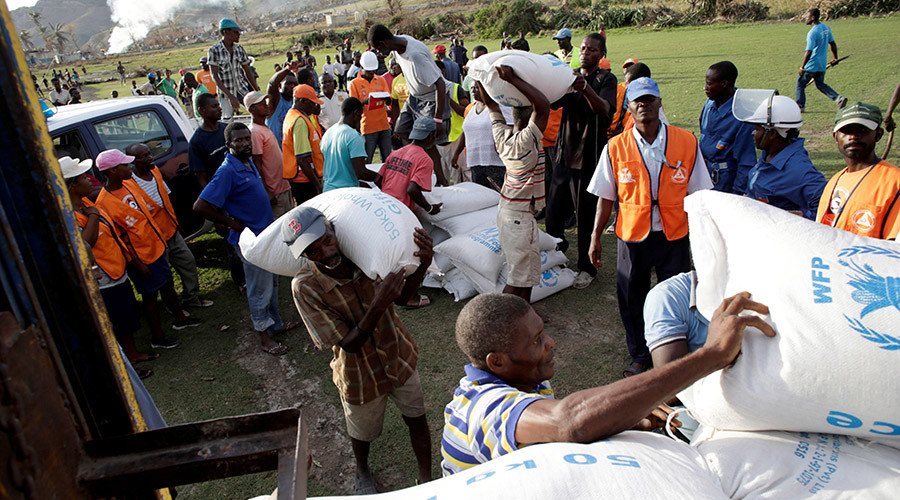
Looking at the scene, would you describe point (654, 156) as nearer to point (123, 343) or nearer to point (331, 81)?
point (123, 343)

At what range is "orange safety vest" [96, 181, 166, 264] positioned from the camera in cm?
423

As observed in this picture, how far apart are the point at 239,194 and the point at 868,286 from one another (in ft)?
13.3

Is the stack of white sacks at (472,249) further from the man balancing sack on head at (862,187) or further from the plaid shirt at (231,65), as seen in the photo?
the plaid shirt at (231,65)

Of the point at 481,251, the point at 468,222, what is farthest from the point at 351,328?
the point at 468,222

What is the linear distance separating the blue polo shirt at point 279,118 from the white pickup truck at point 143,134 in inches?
44.2

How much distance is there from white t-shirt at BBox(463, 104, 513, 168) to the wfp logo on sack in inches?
175

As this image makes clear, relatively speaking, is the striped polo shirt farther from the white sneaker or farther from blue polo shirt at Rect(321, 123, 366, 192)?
blue polo shirt at Rect(321, 123, 366, 192)

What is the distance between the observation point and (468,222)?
516cm

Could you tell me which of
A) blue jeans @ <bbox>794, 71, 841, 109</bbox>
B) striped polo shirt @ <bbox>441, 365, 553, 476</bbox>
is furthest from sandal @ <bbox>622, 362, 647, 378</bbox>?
blue jeans @ <bbox>794, 71, 841, 109</bbox>

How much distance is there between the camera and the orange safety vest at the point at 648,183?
130 inches

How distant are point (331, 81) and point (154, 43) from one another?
337ft

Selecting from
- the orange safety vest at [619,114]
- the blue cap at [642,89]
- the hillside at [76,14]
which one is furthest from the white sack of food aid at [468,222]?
the hillside at [76,14]

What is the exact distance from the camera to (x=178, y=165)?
579 centimetres

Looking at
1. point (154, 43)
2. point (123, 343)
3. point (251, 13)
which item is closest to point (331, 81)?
point (123, 343)
